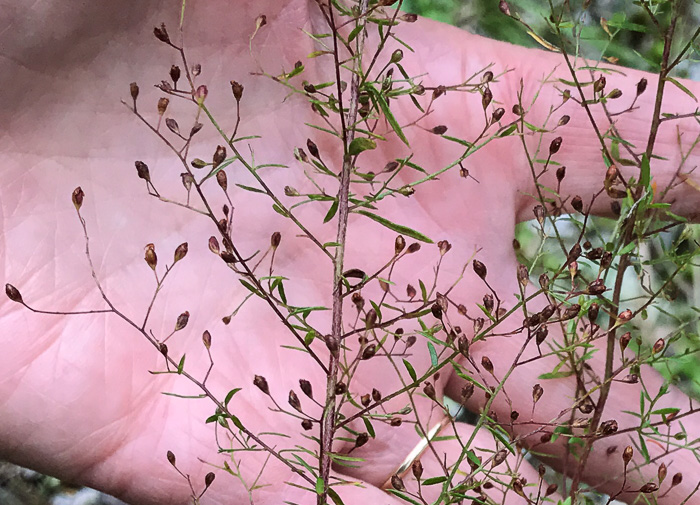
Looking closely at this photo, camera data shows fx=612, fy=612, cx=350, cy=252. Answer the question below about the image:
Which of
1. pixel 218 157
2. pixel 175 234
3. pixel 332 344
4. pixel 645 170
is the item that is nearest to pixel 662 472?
pixel 645 170

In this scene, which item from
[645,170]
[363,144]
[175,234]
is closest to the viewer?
[363,144]

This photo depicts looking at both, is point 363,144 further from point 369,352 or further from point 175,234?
point 175,234

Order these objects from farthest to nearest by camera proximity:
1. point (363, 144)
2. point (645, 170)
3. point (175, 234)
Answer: point (175, 234) < point (645, 170) < point (363, 144)

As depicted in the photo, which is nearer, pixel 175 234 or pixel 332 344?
pixel 332 344

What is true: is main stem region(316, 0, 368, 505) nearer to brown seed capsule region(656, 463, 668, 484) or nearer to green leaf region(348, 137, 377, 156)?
green leaf region(348, 137, 377, 156)

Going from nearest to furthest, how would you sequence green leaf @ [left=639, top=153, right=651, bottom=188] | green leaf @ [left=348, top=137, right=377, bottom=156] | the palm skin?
1. green leaf @ [left=348, top=137, right=377, bottom=156]
2. green leaf @ [left=639, top=153, right=651, bottom=188]
3. the palm skin

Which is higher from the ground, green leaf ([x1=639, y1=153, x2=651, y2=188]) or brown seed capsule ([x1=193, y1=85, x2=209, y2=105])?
green leaf ([x1=639, y1=153, x2=651, y2=188])

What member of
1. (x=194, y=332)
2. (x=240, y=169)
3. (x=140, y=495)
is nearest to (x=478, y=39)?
(x=240, y=169)

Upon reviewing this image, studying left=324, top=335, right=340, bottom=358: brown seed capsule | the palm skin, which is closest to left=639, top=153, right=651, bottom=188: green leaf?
left=324, top=335, right=340, bottom=358: brown seed capsule

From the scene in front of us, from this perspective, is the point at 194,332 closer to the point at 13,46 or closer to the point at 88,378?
the point at 88,378
